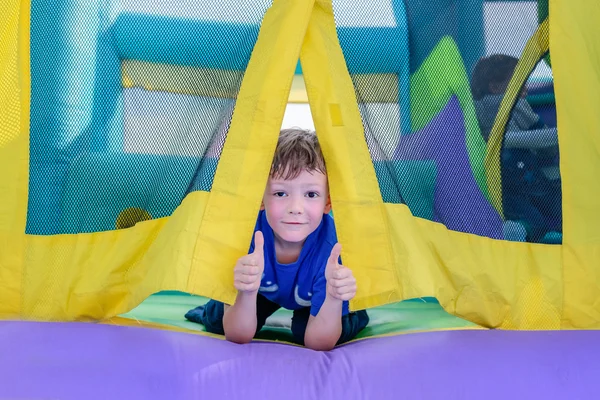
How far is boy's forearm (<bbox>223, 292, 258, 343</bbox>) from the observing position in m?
1.30

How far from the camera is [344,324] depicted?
4.73 feet

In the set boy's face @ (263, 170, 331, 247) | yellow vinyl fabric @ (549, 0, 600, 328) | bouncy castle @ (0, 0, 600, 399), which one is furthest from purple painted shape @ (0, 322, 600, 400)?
yellow vinyl fabric @ (549, 0, 600, 328)

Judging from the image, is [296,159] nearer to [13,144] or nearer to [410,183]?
[410,183]

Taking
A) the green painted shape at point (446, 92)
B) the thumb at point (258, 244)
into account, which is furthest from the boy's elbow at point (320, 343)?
the green painted shape at point (446, 92)

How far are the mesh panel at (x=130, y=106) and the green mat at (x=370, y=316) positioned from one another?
281 millimetres

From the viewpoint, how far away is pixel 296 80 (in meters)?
3.20

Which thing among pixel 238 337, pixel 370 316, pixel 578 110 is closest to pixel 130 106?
pixel 238 337

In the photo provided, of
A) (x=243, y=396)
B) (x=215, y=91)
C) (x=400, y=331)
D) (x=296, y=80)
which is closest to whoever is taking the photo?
(x=243, y=396)

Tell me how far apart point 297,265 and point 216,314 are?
0.66 feet

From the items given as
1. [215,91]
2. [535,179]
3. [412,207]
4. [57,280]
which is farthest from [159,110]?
[535,179]

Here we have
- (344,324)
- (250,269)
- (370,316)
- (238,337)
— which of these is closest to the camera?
(250,269)

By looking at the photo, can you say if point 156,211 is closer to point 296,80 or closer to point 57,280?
point 57,280

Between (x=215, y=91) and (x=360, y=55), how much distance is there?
0.94 feet

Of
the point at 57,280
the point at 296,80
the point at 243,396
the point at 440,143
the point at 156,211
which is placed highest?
the point at 296,80
